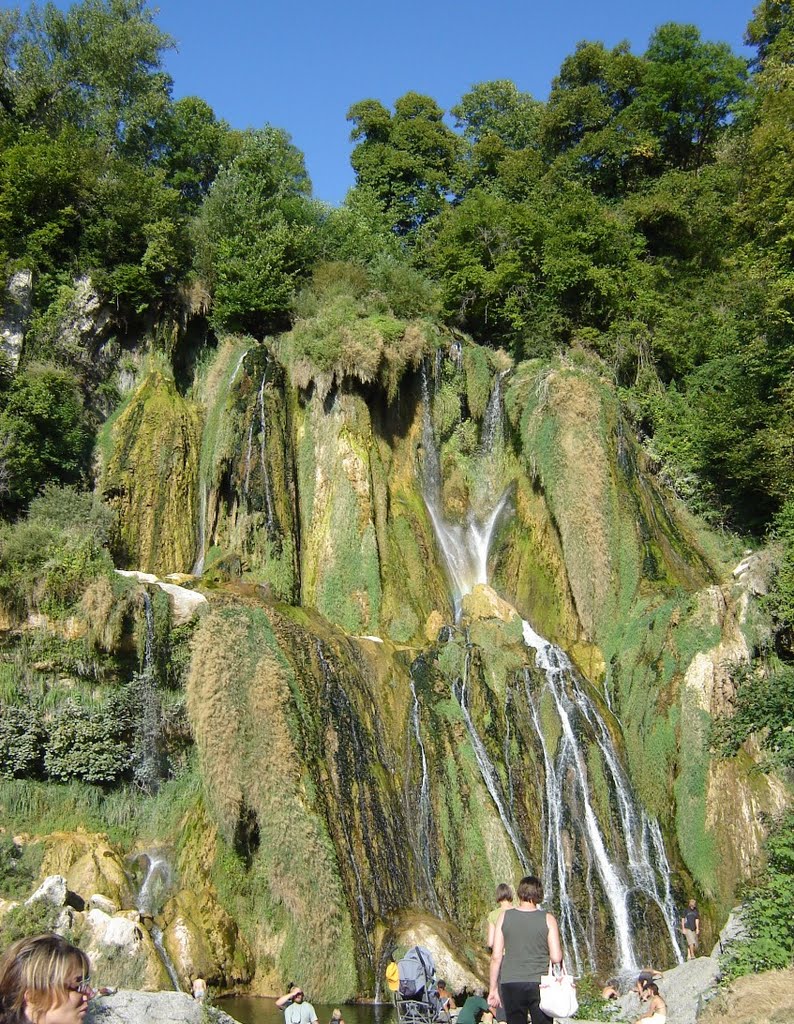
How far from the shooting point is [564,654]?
18469 millimetres

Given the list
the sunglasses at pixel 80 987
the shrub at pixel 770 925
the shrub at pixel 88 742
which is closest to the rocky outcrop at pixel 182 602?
the shrub at pixel 88 742

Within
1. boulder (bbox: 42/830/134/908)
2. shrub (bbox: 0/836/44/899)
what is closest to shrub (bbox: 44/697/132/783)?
boulder (bbox: 42/830/134/908)

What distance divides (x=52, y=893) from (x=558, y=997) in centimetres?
965

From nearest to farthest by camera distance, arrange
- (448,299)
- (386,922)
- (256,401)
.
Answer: (386,922), (256,401), (448,299)

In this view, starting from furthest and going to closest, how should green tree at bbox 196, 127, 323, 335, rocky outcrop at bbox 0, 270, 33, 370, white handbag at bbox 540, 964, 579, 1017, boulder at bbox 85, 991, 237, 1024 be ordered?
green tree at bbox 196, 127, 323, 335 < rocky outcrop at bbox 0, 270, 33, 370 < boulder at bbox 85, 991, 237, 1024 < white handbag at bbox 540, 964, 579, 1017

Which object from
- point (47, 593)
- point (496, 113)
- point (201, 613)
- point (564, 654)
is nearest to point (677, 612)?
point (564, 654)

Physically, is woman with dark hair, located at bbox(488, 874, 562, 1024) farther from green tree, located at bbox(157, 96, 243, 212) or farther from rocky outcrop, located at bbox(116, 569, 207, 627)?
green tree, located at bbox(157, 96, 243, 212)

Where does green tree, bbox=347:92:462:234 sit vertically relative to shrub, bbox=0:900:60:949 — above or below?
above

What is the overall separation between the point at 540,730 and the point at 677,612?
4022mm

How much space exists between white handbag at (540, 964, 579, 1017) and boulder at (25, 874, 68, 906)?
9416 mm

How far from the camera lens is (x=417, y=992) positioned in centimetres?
1025

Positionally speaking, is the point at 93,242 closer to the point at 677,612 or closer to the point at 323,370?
the point at 323,370

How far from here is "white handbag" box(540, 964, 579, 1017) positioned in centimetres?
531

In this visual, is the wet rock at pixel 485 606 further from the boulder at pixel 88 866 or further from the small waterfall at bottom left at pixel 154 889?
the boulder at pixel 88 866
